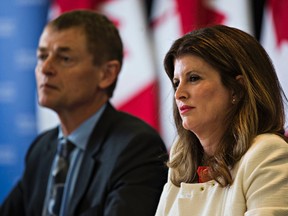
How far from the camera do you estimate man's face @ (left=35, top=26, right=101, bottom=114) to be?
2473 millimetres

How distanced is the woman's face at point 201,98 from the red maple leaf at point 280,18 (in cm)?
147

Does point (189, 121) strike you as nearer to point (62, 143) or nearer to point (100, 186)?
point (100, 186)

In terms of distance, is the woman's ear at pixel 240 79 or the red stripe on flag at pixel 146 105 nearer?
the woman's ear at pixel 240 79

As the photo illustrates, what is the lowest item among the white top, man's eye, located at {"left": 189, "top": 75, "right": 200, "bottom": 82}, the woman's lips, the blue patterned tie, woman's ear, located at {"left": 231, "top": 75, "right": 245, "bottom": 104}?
the blue patterned tie

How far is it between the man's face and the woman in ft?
2.87

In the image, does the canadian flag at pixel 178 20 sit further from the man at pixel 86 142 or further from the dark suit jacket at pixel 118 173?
the dark suit jacket at pixel 118 173

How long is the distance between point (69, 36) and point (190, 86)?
1.03 m

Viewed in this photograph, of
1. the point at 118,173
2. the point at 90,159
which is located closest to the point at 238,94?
the point at 118,173

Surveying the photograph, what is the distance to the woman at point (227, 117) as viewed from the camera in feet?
4.93

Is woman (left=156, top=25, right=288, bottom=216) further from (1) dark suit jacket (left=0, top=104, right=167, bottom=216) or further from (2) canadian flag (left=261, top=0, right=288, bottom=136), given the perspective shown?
(2) canadian flag (left=261, top=0, right=288, bottom=136)

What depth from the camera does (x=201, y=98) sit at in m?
1.60

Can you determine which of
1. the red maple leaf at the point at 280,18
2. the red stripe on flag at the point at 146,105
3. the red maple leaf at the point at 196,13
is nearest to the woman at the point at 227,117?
the red maple leaf at the point at 280,18

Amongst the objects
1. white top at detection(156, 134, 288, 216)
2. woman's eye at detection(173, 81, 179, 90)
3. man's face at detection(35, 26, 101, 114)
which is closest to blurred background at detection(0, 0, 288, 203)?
man's face at detection(35, 26, 101, 114)

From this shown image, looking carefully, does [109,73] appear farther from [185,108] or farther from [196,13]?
[185,108]
